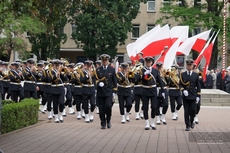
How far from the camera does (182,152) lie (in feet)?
36.5

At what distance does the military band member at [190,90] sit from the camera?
15.8m

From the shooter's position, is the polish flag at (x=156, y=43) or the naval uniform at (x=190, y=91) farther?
the polish flag at (x=156, y=43)

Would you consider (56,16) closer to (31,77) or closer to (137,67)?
(137,67)

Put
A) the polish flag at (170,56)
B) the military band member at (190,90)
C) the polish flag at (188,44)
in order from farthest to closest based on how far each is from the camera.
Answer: the polish flag at (188,44), the polish flag at (170,56), the military band member at (190,90)

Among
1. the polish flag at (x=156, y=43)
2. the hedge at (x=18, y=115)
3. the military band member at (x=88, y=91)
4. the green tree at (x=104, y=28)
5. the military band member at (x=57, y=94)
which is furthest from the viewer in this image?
the green tree at (x=104, y=28)

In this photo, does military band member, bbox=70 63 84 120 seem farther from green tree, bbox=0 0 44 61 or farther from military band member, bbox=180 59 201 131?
military band member, bbox=180 59 201 131

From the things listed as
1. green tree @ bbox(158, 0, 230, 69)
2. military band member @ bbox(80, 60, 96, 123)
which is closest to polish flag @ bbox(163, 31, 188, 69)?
military band member @ bbox(80, 60, 96, 123)

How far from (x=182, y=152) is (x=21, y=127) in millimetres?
5791

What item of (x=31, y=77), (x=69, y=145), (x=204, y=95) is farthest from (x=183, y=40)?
(x=69, y=145)

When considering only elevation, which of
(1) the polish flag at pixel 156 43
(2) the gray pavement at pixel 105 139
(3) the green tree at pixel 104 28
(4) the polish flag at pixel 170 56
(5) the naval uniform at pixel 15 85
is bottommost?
(2) the gray pavement at pixel 105 139

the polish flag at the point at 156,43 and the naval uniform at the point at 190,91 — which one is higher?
the polish flag at the point at 156,43

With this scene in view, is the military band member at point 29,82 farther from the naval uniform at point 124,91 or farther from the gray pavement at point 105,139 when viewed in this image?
the naval uniform at point 124,91

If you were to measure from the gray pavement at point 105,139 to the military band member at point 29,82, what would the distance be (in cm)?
325

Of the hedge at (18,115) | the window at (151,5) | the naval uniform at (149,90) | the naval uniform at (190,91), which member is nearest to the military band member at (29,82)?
the hedge at (18,115)
